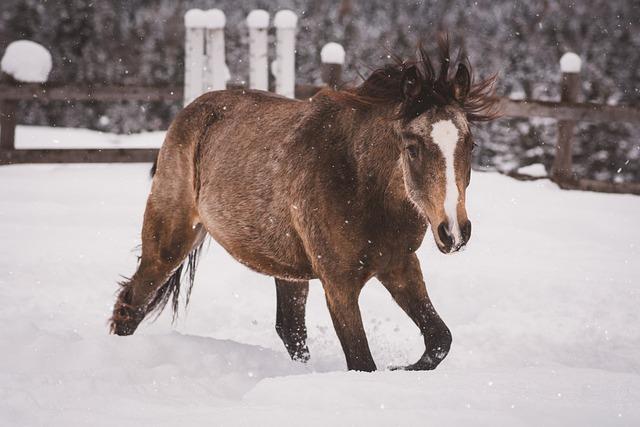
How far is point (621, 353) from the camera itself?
477 centimetres

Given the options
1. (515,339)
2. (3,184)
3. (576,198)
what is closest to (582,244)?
(576,198)

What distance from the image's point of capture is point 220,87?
29.1ft

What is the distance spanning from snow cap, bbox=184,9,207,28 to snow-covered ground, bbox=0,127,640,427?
1960mm

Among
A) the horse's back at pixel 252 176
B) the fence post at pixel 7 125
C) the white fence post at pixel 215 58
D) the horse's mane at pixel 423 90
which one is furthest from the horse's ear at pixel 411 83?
the fence post at pixel 7 125

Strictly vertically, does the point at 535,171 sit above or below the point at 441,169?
below

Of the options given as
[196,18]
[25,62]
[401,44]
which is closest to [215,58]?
[196,18]

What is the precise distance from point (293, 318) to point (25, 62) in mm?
5935

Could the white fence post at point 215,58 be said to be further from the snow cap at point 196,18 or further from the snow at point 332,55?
the snow at point 332,55

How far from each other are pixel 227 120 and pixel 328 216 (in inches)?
53.0

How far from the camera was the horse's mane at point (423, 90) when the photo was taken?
3240 millimetres

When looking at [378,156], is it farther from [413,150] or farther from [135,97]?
[135,97]

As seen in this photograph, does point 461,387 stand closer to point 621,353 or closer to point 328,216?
point 328,216

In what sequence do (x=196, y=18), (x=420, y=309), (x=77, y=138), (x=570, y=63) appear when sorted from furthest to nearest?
(x=77, y=138) < (x=570, y=63) < (x=196, y=18) < (x=420, y=309)

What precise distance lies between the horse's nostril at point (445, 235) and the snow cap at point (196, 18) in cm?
649
